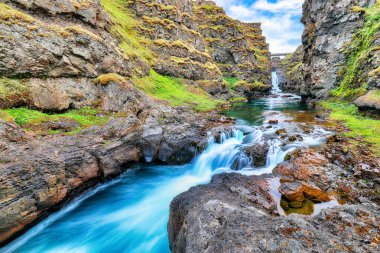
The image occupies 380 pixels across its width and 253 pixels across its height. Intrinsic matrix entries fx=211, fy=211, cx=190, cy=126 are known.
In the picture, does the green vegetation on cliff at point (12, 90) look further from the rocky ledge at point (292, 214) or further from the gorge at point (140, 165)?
the rocky ledge at point (292, 214)

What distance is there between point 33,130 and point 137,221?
6.05 meters

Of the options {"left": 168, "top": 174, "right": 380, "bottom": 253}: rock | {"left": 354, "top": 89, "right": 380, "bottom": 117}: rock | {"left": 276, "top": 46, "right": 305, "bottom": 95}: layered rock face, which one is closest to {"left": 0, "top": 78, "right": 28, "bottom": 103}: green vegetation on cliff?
{"left": 168, "top": 174, "right": 380, "bottom": 253}: rock

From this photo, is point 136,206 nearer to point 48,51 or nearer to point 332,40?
point 48,51

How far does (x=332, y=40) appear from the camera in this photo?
30797mm

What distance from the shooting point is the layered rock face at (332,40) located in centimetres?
2875

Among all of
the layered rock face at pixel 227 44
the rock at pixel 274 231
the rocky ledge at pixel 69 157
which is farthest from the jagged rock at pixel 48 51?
the layered rock face at pixel 227 44

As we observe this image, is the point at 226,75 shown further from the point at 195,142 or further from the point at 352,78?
the point at 195,142

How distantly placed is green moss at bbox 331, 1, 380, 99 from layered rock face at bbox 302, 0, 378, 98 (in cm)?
79

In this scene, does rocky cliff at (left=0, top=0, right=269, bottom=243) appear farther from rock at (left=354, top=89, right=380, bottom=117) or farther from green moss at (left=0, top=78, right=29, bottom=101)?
rock at (left=354, top=89, right=380, bottom=117)

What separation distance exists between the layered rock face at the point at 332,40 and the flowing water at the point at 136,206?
19.3 m

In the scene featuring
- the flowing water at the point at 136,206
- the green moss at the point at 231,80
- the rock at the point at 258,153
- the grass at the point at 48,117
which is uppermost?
the green moss at the point at 231,80

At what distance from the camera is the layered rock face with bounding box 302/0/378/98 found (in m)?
28.8

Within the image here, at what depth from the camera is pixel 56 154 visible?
8375mm

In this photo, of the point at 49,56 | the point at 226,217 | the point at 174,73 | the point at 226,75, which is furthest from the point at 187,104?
the point at 226,75
